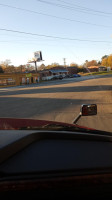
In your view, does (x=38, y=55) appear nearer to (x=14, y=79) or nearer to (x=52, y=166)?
(x=14, y=79)

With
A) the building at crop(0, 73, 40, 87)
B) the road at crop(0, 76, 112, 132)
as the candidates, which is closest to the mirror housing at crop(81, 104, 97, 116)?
the road at crop(0, 76, 112, 132)

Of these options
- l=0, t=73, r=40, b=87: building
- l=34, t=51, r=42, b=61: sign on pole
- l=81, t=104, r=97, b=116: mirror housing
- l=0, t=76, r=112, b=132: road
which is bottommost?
l=0, t=76, r=112, b=132: road

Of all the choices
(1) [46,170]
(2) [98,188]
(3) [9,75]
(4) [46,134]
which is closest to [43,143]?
(4) [46,134]

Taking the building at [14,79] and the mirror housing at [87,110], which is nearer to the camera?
the mirror housing at [87,110]

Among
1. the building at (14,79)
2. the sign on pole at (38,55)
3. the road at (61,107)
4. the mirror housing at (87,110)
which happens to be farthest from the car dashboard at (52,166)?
the sign on pole at (38,55)

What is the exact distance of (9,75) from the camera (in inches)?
1903

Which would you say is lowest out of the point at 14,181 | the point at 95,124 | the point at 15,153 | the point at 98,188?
the point at 95,124

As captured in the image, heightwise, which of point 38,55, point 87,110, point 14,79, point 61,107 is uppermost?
point 38,55

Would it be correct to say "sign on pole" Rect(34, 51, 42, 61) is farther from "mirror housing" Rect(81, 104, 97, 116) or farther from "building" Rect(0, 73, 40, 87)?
"mirror housing" Rect(81, 104, 97, 116)

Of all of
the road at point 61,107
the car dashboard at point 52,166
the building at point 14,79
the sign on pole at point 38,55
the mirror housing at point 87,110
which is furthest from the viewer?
the sign on pole at point 38,55

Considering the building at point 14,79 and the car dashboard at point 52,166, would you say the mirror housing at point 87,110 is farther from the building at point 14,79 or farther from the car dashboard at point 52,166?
the building at point 14,79

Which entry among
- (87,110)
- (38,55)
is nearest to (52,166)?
(87,110)

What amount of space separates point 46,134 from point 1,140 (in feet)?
0.96

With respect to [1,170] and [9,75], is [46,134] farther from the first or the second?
[9,75]
